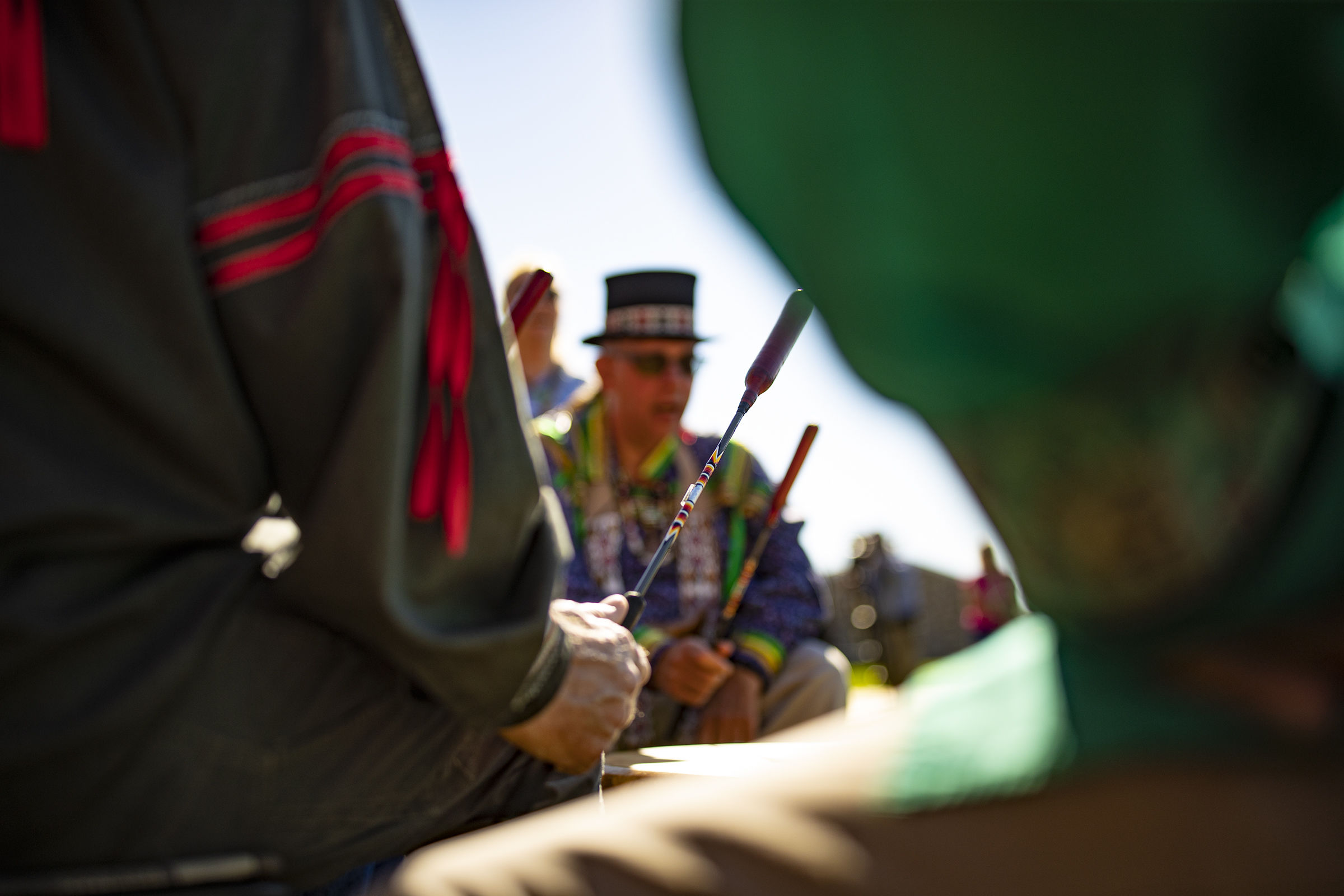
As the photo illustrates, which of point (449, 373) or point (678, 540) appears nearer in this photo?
point (449, 373)

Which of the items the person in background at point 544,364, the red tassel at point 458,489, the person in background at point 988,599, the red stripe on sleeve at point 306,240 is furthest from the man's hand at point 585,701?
the person in background at point 988,599

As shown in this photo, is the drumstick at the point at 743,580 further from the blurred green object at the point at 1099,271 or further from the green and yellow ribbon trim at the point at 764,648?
the blurred green object at the point at 1099,271

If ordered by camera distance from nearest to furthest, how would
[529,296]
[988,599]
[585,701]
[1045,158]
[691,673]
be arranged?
[1045,158] → [585,701] → [529,296] → [691,673] → [988,599]

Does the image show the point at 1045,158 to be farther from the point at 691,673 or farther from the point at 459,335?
the point at 691,673

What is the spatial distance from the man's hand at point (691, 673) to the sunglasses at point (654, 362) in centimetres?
87

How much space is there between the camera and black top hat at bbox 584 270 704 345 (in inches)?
125

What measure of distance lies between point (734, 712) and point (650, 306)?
1.27m

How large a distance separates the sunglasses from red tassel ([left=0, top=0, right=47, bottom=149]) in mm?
2318

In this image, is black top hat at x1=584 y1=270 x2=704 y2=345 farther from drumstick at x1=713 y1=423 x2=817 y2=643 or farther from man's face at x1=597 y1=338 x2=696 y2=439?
drumstick at x1=713 y1=423 x2=817 y2=643

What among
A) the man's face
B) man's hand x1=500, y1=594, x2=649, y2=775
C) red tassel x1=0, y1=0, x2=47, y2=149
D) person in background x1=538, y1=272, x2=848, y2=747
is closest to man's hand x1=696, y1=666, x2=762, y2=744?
person in background x1=538, y1=272, x2=848, y2=747

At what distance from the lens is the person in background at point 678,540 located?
278cm

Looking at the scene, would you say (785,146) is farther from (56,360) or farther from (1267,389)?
(56,360)

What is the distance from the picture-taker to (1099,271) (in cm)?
43

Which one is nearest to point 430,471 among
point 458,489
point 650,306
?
point 458,489
